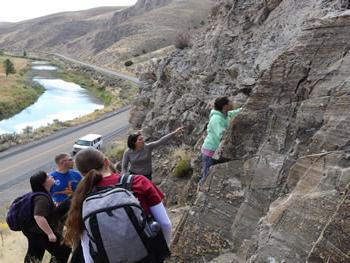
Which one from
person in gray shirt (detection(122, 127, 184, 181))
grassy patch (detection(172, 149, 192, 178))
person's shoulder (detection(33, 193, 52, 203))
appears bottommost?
grassy patch (detection(172, 149, 192, 178))

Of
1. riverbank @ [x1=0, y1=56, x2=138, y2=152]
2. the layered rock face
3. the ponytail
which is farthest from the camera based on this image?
riverbank @ [x1=0, y1=56, x2=138, y2=152]

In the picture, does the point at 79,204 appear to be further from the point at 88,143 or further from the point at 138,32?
the point at 138,32

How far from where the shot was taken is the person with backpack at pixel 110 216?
3994 mm

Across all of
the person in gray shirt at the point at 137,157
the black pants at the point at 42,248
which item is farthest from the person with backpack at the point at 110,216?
the person in gray shirt at the point at 137,157

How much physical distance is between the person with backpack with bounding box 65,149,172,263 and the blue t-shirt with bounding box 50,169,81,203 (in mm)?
2461

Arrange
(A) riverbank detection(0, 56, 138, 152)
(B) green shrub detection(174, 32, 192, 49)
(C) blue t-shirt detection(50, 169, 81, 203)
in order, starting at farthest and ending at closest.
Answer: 1. (A) riverbank detection(0, 56, 138, 152)
2. (B) green shrub detection(174, 32, 192, 49)
3. (C) blue t-shirt detection(50, 169, 81, 203)

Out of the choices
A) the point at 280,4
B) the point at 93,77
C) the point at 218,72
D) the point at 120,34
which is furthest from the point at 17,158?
the point at 120,34

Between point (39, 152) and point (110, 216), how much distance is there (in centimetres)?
3461

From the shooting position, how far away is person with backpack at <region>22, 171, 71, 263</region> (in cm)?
604

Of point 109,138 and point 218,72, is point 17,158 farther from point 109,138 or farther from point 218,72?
point 218,72

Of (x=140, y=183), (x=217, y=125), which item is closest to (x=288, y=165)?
(x=217, y=125)

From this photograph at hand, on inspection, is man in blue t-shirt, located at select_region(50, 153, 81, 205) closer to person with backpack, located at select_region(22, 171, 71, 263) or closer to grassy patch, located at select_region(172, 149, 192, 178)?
person with backpack, located at select_region(22, 171, 71, 263)

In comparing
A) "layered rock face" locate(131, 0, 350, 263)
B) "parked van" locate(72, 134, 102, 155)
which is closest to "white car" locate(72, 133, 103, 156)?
"parked van" locate(72, 134, 102, 155)

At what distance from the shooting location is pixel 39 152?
37.1 m
